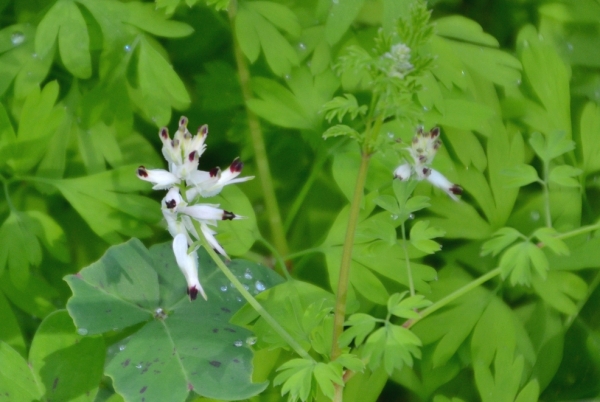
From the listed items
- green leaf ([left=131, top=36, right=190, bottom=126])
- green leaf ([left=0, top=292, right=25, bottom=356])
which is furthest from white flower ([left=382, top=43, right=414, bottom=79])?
green leaf ([left=0, top=292, right=25, bottom=356])

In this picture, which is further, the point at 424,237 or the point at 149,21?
the point at 149,21

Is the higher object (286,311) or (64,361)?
(286,311)

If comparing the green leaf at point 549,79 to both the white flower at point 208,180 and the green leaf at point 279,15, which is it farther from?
the white flower at point 208,180

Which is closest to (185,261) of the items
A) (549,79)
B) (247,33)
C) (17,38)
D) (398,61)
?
(398,61)

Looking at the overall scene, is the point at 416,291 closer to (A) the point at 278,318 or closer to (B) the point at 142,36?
(A) the point at 278,318

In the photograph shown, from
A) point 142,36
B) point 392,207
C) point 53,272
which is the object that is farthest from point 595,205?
point 53,272

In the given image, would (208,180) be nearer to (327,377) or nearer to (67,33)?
(327,377)

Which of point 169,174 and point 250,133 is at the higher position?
point 169,174
